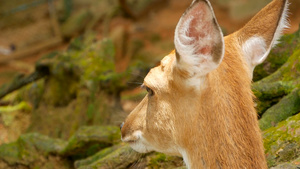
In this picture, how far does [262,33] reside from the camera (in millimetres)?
3576

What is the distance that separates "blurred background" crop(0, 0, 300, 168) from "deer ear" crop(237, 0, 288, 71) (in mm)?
1078

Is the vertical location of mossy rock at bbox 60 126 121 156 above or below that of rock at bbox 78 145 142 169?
above

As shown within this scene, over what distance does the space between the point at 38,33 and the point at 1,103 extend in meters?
10.4

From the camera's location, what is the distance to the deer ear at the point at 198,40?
9.59ft

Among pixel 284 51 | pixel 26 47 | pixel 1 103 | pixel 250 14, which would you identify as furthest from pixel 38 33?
pixel 284 51

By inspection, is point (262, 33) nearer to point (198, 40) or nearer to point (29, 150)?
point (198, 40)

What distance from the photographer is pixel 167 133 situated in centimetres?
357

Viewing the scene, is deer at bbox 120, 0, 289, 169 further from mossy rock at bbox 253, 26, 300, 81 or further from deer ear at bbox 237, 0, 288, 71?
mossy rock at bbox 253, 26, 300, 81

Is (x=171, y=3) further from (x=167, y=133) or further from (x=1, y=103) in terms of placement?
(x=167, y=133)

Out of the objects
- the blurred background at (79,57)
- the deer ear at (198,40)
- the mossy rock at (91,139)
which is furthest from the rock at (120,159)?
the deer ear at (198,40)

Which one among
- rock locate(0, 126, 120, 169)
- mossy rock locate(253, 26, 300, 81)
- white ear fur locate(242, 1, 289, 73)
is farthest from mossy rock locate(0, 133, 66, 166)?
white ear fur locate(242, 1, 289, 73)

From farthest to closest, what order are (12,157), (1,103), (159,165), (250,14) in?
(250,14)
(1,103)
(12,157)
(159,165)

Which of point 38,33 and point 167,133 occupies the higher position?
point 38,33

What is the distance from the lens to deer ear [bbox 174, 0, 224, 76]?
2.92 m
